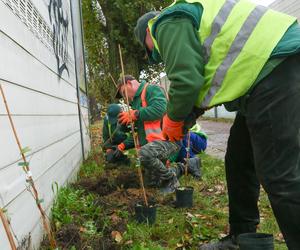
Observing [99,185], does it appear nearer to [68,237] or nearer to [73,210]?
[73,210]

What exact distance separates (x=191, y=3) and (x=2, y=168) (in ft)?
4.36

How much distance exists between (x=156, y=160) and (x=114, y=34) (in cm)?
1245

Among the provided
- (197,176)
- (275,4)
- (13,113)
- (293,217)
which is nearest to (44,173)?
(13,113)

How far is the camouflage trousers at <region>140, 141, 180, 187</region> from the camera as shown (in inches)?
172

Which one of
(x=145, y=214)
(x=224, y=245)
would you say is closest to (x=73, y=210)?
(x=145, y=214)

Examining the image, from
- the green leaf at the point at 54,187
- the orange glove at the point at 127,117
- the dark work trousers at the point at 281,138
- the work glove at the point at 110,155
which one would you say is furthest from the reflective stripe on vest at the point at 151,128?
the dark work trousers at the point at 281,138

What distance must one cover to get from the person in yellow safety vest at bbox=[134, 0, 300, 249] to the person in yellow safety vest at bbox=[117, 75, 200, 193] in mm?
2112

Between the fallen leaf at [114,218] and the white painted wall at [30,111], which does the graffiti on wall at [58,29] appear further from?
the fallen leaf at [114,218]

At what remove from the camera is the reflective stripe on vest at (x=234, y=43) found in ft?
6.75

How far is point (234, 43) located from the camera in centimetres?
210

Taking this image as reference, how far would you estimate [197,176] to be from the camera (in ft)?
17.1

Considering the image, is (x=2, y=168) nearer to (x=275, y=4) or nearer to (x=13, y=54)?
(x=13, y=54)

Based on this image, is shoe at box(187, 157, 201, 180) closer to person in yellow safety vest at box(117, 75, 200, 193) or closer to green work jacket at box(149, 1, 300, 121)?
person in yellow safety vest at box(117, 75, 200, 193)

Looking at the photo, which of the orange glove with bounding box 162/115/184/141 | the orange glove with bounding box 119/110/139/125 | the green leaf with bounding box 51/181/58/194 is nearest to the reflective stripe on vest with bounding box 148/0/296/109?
the orange glove with bounding box 162/115/184/141
